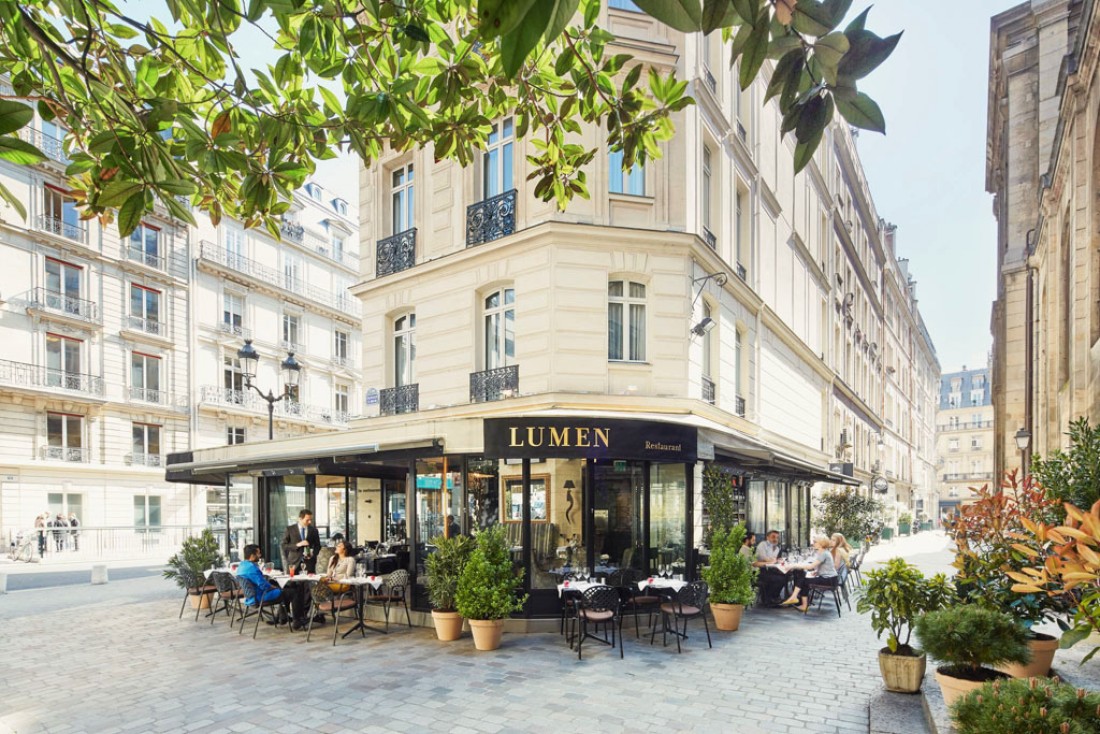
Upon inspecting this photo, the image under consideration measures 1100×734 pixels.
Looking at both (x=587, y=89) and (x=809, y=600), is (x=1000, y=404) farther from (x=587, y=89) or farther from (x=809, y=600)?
(x=587, y=89)

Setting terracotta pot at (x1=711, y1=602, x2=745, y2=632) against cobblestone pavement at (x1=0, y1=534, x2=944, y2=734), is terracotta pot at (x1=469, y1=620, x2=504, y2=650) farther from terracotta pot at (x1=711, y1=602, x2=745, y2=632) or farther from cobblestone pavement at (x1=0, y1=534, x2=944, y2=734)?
terracotta pot at (x1=711, y1=602, x2=745, y2=632)

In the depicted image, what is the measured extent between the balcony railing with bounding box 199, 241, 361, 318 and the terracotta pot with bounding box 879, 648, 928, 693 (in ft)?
113

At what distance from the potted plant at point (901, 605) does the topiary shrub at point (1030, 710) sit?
255 centimetres

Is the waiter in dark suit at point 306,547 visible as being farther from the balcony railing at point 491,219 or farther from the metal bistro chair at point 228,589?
the balcony railing at point 491,219

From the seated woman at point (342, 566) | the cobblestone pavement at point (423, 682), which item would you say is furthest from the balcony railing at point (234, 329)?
the seated woman at point (342, 566)

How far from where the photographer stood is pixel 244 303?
1420 inches

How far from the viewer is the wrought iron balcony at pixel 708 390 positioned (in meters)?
13.7

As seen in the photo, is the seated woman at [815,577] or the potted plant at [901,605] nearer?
the potted plant at [901,605]

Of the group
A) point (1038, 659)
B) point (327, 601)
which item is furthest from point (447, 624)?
point (1038, 659)

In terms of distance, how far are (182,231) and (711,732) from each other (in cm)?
3444

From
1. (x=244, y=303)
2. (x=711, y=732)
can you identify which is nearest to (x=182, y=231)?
(x=244, y=303)

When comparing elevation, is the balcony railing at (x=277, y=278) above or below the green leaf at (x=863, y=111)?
above

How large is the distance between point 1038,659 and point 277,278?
124 ft

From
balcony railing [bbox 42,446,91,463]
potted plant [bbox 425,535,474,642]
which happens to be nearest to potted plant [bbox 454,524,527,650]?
potted plant [bbox 425,535,474,642]
